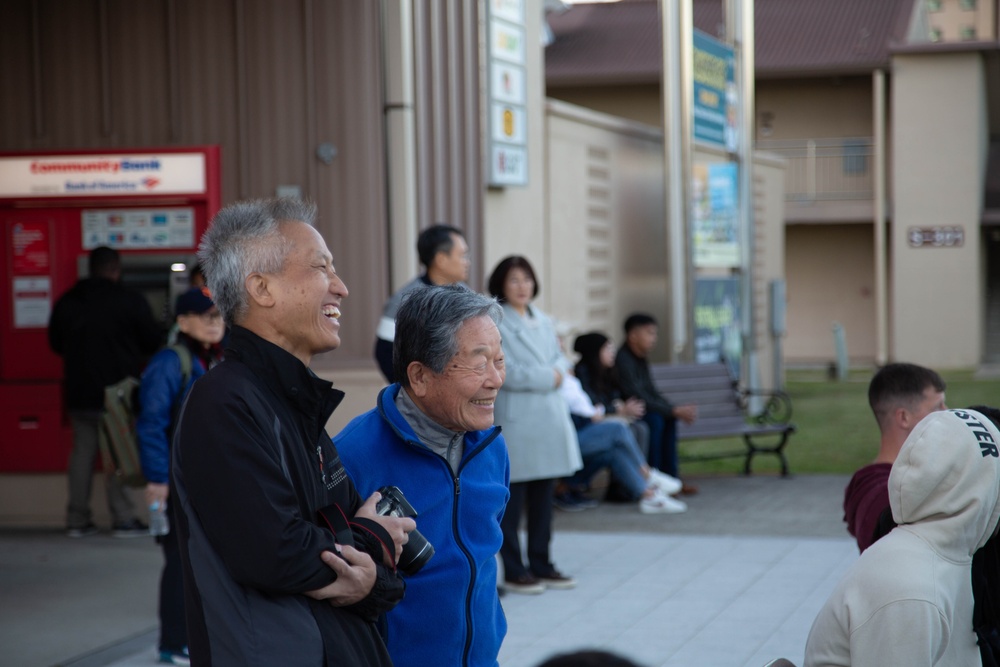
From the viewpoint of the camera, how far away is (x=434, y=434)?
2805 millimetres

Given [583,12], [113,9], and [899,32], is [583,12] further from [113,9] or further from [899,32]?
[113,9]

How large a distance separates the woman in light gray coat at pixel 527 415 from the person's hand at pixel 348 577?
13.4 feet

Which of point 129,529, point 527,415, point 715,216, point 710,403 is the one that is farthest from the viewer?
point 715,216

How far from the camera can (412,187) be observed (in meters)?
7.94

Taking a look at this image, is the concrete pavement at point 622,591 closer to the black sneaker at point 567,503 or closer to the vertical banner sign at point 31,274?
the black sneaker at point 567,503

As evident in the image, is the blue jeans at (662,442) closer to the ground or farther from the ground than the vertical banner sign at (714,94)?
closer to the ground

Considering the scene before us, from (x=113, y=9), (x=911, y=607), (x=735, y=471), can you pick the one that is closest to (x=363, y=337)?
(x=113, y=9)

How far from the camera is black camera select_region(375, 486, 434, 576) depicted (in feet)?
8.16

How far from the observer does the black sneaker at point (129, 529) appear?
8.02 meters

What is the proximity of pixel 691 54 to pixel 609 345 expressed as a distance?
13.2 ft

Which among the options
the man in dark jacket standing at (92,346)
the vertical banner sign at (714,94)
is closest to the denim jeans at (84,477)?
the man in dark jacket standing at (92,346)

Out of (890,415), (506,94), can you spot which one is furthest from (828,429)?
(890,415)

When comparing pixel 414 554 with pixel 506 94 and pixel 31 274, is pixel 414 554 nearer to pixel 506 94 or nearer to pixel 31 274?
pixel 31 274

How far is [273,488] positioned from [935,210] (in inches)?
1023
